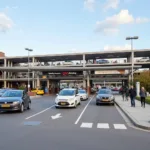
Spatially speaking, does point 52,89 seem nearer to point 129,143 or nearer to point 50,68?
point 50,68

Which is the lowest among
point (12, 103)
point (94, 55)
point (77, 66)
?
point (12, 103)

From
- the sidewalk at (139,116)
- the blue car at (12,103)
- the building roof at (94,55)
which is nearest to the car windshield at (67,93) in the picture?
the sidewalk at (139,116)

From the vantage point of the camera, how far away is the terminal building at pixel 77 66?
234 feet

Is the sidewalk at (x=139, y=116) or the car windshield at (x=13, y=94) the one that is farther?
the car windshield at (x=13, y=94)

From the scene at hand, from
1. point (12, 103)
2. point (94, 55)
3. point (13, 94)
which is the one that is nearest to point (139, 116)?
point (12, 103)

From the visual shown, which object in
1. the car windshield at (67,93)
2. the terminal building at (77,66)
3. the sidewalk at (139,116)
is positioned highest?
the terminal building at (77,66)

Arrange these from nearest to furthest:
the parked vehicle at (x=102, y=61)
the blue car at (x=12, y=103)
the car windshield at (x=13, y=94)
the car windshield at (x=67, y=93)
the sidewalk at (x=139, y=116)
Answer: the sidewalk at (x=139, y=116)
the blue car at (x=12, y=103)
the car windshield at (x=13, y=94)
the car windshield at (x=67, y=93)
the parked vehicle at (x=102, y=61)

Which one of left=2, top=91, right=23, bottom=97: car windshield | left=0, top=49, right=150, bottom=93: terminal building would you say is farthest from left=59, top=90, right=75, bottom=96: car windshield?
left=0, top=49, right=150, bottom=93: terminal building

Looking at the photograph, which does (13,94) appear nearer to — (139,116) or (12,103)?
(12,103)

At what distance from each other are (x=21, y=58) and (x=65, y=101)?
205 feet

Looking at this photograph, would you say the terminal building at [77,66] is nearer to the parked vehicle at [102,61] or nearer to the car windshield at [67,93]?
the parked vehicle at [102,61]

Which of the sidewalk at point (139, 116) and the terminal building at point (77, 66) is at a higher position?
the terminal building at point (77, 66)

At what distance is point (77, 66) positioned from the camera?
3071 inches

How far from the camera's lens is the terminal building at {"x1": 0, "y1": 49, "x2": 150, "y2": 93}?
71312mm
